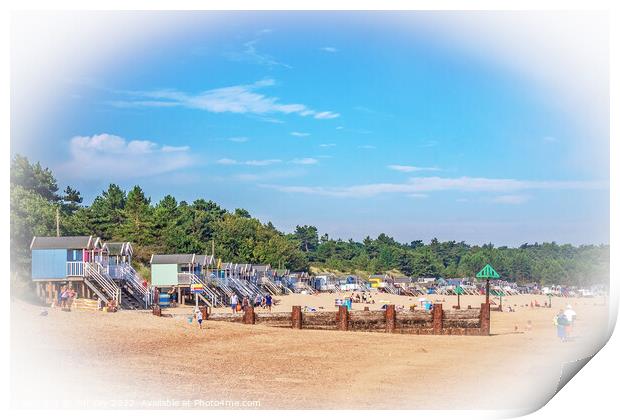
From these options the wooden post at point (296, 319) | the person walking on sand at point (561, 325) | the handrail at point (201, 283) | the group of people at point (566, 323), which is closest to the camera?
the group of people at point (566, 323)

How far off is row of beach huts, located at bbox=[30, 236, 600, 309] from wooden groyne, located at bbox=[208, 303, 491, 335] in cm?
268

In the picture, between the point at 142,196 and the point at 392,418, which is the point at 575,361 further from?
the point at 142,196

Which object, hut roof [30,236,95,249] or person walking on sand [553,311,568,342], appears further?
hut roof [30,236,95,249]

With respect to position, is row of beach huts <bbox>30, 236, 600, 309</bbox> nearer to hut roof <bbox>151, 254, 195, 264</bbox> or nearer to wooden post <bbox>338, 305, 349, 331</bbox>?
hut roof <bbox>151, 254, 195, 264</bbox>

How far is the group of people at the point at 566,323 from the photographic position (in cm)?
1362

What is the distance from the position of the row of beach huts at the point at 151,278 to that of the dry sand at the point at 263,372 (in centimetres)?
269

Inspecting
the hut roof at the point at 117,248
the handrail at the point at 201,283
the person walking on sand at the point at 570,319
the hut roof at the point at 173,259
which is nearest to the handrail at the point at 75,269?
the hut roof at the point at 117,248

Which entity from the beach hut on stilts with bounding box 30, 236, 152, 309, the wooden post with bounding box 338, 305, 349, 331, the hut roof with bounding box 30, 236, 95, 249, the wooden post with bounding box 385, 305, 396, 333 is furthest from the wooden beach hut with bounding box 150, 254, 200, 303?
the wooden post with bounding box 385, 305, 396, 333

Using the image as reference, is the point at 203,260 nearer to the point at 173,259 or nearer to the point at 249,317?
the point at 173,259

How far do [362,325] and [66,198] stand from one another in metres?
9.74

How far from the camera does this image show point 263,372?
13.9 m

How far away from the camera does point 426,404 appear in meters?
12.4

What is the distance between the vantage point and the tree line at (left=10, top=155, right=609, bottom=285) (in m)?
13.4

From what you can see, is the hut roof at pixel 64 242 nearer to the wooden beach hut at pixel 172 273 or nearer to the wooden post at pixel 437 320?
the wooden post at pixel 437 320
